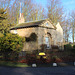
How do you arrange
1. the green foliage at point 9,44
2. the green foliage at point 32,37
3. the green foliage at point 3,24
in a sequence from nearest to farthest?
the green foliage at point 9,44
the green foliage at point 32,37
the green foliage at point 3,24

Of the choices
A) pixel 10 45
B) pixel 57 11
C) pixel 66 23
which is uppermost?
pixel 57 11

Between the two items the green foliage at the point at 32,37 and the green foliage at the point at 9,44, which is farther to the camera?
the green foliage at the point at 32,37

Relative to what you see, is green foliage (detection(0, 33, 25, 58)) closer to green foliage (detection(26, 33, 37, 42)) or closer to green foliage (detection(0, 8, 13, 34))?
green foliage (detection(26, 33, 37, 42))

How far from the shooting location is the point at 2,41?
16625 millimetres

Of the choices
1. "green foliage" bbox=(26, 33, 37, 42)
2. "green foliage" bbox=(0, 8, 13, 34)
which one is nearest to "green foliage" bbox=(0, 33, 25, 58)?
"green foliage" bbox=(26, 33, 37, 42)

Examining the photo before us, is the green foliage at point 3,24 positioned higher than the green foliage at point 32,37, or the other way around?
the green foliage at point 3,24

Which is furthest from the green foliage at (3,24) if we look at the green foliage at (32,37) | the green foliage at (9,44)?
the green foliage at (9,44)

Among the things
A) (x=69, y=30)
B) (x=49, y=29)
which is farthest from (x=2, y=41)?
(x=69, y=30)

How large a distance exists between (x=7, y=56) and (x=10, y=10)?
31462 mm

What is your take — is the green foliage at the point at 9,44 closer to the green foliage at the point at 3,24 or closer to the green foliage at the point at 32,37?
the green foliage at the point at 32,37

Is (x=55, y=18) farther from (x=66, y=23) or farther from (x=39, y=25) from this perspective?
(x=39, y=25)

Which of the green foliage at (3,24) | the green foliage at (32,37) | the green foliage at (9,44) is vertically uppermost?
the green foliage at (3,24)

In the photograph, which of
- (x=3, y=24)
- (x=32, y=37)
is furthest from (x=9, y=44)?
(x=3, y=24)

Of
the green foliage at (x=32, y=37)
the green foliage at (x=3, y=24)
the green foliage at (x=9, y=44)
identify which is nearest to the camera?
the green foliage at (x=9, y=44)
